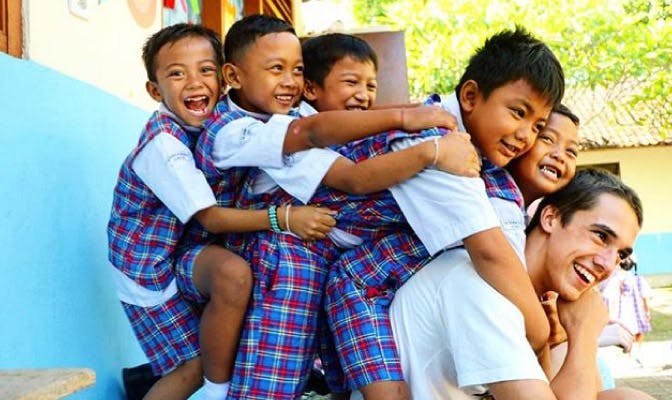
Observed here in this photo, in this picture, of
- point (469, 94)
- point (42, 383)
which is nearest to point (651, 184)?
point (469, 94)

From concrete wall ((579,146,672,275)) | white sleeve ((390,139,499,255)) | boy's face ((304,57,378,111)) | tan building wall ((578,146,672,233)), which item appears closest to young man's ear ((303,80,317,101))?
boy's face ((304,57,378,111))

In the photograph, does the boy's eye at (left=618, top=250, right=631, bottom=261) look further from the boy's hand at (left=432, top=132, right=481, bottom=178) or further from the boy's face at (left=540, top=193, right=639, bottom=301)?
the boy's hand at (left=432, top=132, right=481, bottom=178)

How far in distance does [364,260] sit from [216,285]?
405mm

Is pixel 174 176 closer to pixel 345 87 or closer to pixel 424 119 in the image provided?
pixel 345 87

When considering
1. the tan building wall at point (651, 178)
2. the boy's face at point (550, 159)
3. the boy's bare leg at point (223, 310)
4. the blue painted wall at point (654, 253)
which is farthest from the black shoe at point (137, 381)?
the tan building wall at point (651, 178)

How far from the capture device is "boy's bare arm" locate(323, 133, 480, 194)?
2045 millimetres

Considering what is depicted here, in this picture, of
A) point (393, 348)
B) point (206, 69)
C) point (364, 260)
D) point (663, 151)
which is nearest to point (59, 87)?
point (206, 69)

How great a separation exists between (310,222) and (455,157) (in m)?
0.44

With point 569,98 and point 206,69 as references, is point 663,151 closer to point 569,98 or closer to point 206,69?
point 569,98

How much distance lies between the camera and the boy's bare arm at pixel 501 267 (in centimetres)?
203

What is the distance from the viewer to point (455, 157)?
2.05 metres

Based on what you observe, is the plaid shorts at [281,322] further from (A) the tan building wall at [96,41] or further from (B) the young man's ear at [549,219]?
(A) the tan building wall at [96,41]

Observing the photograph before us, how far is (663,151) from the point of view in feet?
64.2

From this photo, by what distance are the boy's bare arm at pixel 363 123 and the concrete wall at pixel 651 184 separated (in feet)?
59.2
